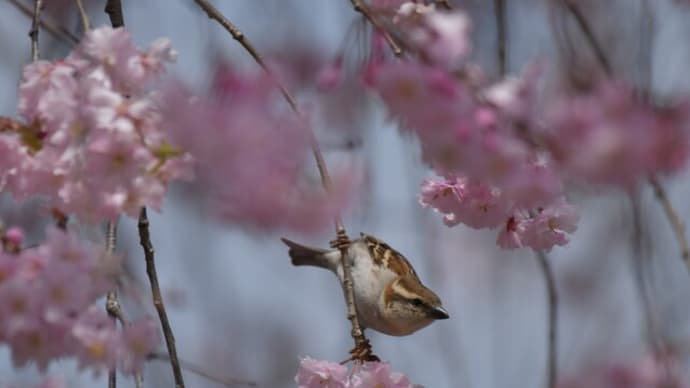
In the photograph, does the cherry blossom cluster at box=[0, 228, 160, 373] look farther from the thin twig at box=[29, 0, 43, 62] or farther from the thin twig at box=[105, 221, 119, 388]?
the thin twig at box=[29, 0, 43, 62]

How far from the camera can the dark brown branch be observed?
3178 millimetres

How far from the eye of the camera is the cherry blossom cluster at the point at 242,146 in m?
1.77

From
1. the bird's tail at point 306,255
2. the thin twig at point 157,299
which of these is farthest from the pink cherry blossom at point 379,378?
the bird's tail at point 306,255

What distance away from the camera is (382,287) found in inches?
175

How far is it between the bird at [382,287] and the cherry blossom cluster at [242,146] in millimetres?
2200

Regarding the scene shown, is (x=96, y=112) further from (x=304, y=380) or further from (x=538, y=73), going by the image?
(x=304, y=380)

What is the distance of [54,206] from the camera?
2.33m

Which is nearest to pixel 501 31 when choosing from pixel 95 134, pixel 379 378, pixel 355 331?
pixel 355 331

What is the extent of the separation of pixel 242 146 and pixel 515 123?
0.49 m

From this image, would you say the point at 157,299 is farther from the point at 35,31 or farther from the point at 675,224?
the point at 675,224

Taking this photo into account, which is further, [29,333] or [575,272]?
[575,272]

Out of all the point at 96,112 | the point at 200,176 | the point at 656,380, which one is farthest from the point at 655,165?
the point at 96,112

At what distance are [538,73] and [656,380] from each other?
749 mm

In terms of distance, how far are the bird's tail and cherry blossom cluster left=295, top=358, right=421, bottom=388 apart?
1.69 meters
